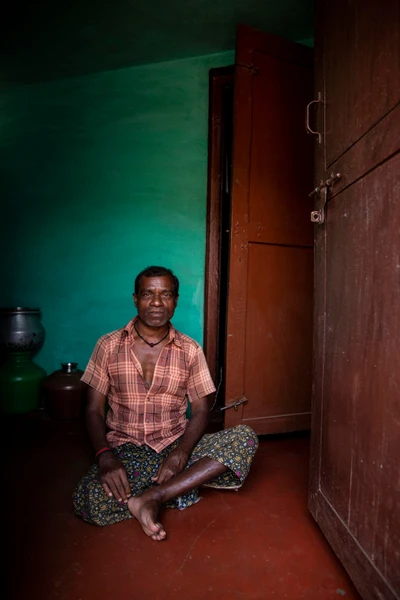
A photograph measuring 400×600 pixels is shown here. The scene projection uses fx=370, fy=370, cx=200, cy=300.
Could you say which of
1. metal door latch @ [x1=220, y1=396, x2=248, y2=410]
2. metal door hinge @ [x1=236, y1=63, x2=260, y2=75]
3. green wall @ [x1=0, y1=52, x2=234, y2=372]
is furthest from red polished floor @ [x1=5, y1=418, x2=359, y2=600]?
metal door hinge @ [x1=236, y1=63, x2=260, y2=75]

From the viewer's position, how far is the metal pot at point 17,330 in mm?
3137

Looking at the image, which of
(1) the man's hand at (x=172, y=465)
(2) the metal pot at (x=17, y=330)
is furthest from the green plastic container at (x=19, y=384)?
(1) the man's hand at (x=172, y=465)

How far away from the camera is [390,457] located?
3.46 feet

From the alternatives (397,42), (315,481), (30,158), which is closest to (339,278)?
(397,42)

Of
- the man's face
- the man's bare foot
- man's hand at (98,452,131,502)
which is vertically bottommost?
the man's bare foot

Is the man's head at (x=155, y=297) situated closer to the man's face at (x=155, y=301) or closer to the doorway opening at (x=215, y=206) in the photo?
the man's face at (x=155, y=301)

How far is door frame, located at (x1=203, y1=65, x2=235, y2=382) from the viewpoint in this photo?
3.18m

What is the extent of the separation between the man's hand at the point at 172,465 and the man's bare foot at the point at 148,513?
10 cm

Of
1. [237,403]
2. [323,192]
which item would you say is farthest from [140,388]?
[323,192]

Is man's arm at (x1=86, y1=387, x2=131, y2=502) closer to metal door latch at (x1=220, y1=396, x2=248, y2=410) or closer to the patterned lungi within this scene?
the patterned lungi

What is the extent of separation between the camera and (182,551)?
149 centimetres

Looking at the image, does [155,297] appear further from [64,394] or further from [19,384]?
[19,384]

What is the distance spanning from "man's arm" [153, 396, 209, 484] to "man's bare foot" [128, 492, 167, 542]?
110 millimetres

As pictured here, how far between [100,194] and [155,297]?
1801 mm
